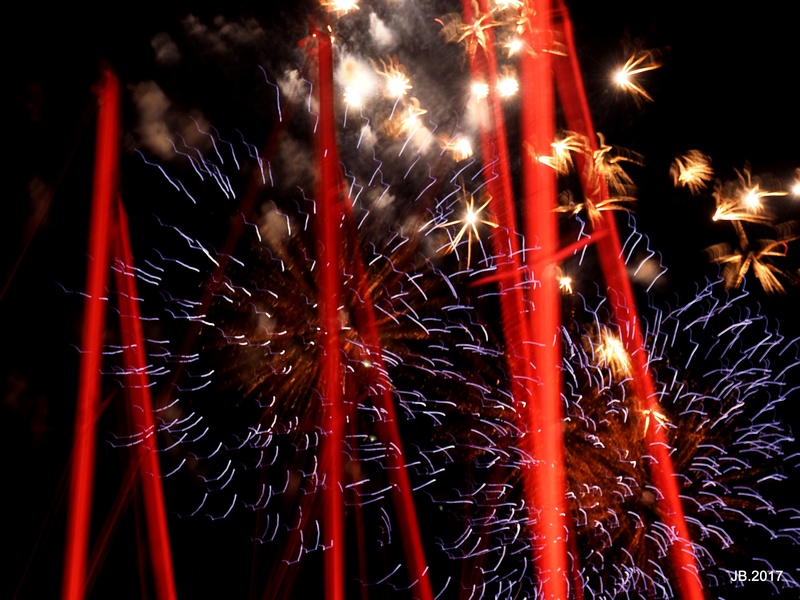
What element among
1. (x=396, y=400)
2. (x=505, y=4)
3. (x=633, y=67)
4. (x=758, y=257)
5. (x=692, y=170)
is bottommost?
(x=396, y=400)

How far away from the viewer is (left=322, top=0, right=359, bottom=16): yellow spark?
4.34m

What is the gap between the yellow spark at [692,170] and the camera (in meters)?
4.85

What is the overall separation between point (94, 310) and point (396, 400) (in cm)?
254

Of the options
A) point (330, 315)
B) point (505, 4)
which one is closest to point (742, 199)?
point (505, 4)

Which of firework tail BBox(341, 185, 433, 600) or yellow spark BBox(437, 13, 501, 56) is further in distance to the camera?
firework tail BBox(341, 185, 433, 600)

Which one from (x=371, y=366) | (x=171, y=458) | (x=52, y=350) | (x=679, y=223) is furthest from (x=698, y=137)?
(x=52, y=350)

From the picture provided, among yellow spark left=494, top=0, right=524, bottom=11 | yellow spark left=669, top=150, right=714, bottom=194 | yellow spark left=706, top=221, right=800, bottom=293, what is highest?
yellow spark left=494, top=0, right=524, bottom=11

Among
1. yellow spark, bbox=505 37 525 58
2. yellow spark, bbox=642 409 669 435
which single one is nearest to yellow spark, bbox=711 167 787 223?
yellow spark, bbox=642 409 669 435

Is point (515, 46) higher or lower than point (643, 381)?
higher

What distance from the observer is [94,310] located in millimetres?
4551

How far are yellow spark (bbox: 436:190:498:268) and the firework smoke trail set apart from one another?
4.0 inches

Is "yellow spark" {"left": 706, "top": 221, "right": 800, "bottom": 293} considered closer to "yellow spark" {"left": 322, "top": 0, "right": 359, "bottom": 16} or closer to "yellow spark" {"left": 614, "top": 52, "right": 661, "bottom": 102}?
"yellow spark" {"left": 614, "top": 52, "right": 661, "bottom": 102}

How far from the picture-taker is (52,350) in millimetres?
4512

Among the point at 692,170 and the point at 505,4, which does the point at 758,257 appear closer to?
the point at 692,170
